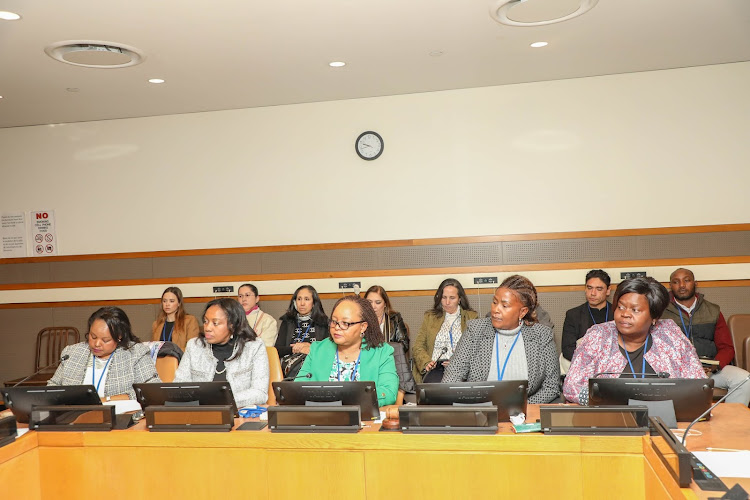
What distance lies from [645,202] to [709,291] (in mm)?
983

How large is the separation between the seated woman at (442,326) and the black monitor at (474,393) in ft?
9.48

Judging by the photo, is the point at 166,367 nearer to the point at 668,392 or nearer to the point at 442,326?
the point at 442,326

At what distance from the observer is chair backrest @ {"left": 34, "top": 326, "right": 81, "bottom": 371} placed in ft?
23.9

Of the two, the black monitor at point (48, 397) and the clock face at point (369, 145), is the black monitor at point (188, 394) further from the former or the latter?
the clock face at point (369, 145)

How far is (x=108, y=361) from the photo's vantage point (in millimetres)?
4078

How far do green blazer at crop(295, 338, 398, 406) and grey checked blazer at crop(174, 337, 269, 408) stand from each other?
30 cm

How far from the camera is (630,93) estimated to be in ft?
20.4

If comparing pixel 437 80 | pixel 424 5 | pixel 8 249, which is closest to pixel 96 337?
pixel 424 5

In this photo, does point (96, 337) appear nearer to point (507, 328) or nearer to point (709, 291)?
point (507, 328)

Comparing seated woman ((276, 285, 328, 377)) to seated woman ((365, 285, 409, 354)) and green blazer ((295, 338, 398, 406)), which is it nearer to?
seated woman ((365, 285, 409, 354))

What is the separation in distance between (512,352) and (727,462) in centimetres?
161

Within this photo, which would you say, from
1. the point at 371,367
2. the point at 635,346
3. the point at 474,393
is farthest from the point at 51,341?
the point at 635,346

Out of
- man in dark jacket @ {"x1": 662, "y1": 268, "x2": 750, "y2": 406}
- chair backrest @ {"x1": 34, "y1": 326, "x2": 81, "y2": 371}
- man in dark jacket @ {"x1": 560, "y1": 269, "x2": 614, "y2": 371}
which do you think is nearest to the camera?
man in dark jacket @ {"x1": 662, "y1": 268, "x2": 750, "y2": 406}

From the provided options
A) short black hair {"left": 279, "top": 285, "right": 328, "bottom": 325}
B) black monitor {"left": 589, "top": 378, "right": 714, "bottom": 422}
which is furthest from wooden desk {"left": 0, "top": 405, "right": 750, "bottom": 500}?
short black hair {"left": 279, "top": 285, "right": 328, "bottom": 325}
